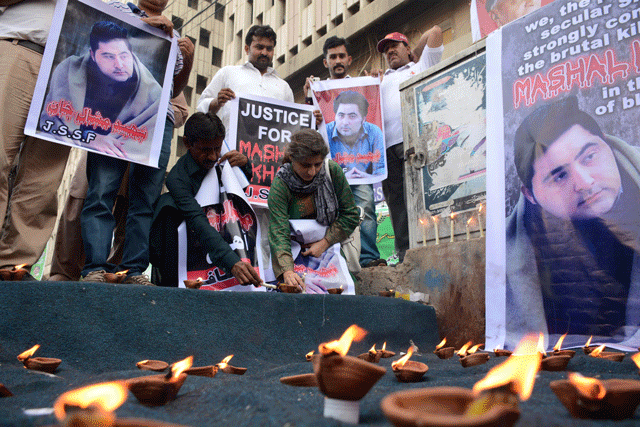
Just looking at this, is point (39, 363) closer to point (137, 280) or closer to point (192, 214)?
point (137, 280)

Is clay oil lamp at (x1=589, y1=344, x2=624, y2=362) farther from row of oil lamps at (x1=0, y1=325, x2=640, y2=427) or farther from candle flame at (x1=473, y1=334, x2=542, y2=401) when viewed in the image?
candle flame at (x1=473, y1=334, x2=542, y2=401)

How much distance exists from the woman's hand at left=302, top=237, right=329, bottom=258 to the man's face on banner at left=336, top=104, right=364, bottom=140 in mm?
1360

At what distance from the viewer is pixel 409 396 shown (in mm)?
831

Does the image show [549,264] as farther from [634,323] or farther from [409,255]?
[409,255]

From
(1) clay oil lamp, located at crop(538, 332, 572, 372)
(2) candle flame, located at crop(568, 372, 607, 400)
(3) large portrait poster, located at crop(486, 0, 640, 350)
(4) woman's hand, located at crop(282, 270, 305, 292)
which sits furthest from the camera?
(4) woman's hand, located at crop(282, 270, 305, 292)

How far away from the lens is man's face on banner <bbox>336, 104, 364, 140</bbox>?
442 cm

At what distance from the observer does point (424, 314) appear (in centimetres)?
327

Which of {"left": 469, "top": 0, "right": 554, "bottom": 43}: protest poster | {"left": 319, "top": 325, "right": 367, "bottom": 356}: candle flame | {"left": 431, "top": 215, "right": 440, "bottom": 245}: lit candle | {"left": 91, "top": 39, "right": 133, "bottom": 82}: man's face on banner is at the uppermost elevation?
{"left": 469, "top": 0, "right": 554, "bottom": 43}: protest poster

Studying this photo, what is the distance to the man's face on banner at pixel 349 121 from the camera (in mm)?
4418

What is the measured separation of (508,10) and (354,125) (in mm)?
1686

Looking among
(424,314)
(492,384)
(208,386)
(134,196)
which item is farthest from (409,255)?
(492,384)

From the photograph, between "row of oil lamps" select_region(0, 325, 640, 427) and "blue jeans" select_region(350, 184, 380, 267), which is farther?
"blue jeans" select_region(350, 184, 380, 267)

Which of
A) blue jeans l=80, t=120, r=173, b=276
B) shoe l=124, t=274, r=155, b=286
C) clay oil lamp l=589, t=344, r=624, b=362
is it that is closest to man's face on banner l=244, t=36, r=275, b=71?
blue jeans l=80, t=120, r=173, b=276

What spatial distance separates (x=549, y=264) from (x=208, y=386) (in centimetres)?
213
